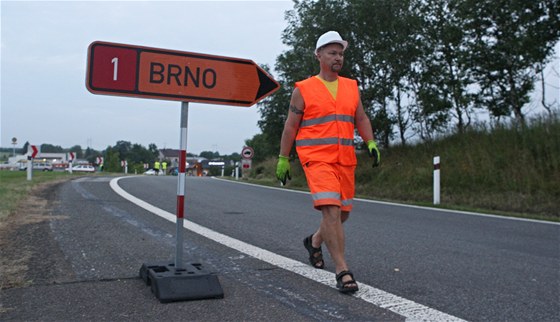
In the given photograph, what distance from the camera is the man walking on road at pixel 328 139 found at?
3547mm

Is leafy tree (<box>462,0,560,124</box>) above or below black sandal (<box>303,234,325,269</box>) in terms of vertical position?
above

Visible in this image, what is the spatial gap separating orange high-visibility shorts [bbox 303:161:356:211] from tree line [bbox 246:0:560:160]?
11.2 metres

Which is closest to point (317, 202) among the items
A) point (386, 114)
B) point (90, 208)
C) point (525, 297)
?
point (525, 297)

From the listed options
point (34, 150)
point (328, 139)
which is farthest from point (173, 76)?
point (34, 150)

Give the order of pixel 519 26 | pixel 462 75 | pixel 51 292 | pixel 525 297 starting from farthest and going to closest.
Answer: pixel 462 75 < pixel 519 26 < pixel 525 297 < pixel 51 292

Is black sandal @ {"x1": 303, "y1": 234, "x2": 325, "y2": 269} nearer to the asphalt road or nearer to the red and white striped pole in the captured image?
the asphalt road

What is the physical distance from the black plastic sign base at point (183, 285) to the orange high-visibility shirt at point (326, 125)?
109 centimetres

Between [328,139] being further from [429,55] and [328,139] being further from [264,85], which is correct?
[429,55]

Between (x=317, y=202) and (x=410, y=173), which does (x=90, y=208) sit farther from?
(x=410, y=173)

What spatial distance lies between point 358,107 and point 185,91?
1332 millimetres

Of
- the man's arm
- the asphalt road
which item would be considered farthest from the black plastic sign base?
the man's arm

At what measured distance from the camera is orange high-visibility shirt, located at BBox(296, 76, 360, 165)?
11.7 ft

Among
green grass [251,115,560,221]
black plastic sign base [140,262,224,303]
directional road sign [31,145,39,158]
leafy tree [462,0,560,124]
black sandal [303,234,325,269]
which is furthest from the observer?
directional road sign [31,145,39,158]

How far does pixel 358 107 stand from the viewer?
12.8 feet
